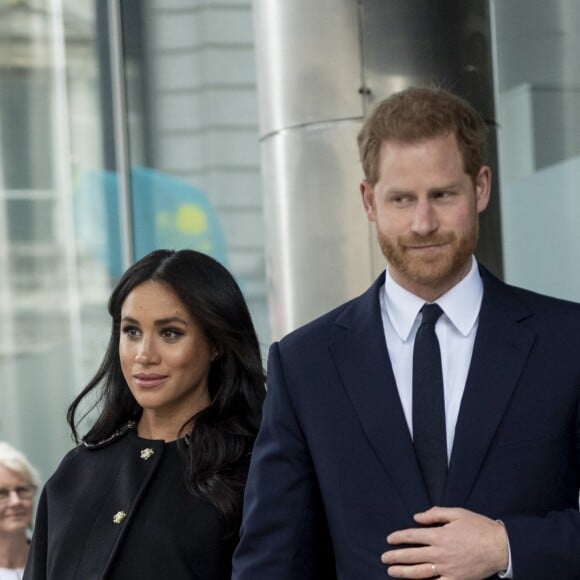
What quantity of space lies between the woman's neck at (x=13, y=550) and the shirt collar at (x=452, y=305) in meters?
3.23

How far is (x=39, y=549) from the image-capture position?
12.6 ft

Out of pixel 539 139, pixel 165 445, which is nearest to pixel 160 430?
pixel 165 445

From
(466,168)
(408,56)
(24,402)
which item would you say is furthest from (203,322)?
(24,402)

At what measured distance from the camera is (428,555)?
9.26ft

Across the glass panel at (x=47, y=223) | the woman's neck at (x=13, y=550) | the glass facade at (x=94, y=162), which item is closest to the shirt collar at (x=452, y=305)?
the woman's neck at (x=13, y=550)

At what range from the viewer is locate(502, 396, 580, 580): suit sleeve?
281 cm

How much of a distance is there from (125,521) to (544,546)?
1205 millimetres

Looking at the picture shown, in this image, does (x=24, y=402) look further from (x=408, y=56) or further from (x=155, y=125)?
(x=408, y=56)

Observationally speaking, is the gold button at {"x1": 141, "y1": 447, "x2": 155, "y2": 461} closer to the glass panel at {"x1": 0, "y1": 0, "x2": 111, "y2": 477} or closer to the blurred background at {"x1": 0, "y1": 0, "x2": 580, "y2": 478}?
the blurred background at {"x1": 0, "y1": 0, "x2": 580, "y2": 478}

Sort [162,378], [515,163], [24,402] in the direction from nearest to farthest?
[162,378], [515,163], [24,402]

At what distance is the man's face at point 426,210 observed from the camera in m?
2.92

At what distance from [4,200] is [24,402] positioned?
47.9 inches

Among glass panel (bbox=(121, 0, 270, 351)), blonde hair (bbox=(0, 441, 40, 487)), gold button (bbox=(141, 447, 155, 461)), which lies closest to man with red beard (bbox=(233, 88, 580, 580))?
gold button (bbox=(141, 447, 155, 461))

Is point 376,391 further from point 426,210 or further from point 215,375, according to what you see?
point 215,375
